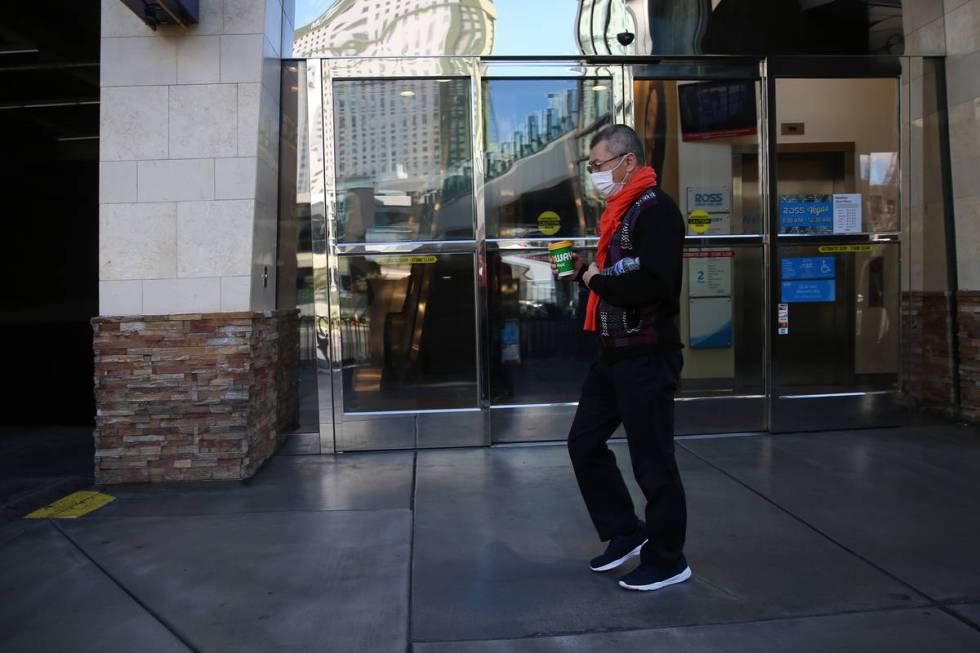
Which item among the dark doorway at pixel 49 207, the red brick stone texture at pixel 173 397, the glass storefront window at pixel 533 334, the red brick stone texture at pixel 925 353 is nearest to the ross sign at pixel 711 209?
the glass storefront window at pixel 533 334

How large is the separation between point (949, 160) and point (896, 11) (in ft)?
4.56

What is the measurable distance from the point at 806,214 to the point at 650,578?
4.43 meters

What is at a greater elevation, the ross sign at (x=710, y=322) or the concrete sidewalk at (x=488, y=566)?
the ross sign at (x=710, y=322)

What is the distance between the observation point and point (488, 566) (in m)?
3.96

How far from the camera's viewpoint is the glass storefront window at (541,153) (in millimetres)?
Answer: 6660

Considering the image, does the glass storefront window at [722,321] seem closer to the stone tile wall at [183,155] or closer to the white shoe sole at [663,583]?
the white shoe sole at [663,583]

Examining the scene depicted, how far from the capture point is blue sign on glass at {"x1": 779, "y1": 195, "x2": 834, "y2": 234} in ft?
22.5

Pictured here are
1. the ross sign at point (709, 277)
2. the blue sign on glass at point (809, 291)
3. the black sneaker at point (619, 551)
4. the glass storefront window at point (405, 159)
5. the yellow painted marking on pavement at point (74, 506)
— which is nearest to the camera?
the black sneaker at point (619, 551)

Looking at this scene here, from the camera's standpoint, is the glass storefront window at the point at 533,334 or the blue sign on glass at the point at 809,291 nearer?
the glass storefront window at the point at 533,334

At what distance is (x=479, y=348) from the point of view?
6598 millimetres

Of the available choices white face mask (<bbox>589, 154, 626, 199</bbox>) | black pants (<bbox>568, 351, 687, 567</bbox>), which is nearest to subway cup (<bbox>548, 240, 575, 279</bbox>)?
white face mask (<bbox>589, 154, 626, 199</bbox>)

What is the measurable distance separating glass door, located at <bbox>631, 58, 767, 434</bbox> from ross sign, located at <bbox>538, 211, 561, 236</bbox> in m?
1.03

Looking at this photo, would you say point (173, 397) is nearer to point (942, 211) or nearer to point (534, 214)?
point (534, 214)

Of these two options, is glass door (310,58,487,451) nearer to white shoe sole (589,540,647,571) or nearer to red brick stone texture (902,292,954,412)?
white shoe sole (589,540,647,571)
